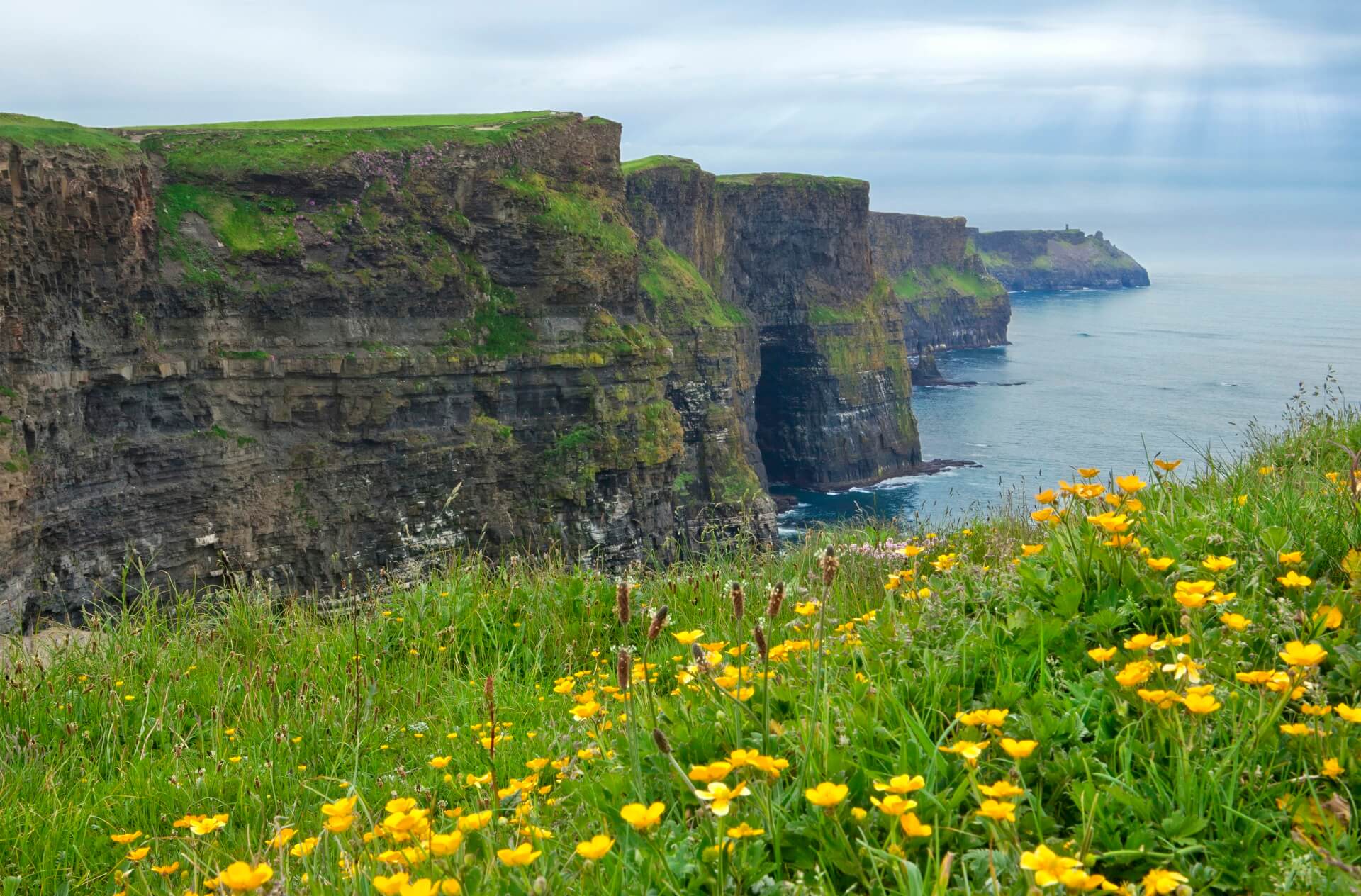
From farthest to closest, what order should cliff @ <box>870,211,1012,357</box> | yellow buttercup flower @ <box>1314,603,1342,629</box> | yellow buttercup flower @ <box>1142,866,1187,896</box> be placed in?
1. cliff @ <box>870,211,1012,357</box>
2. yellow buttercup flower @ <box>1314,603,1342,629</box>
3. yellow buttercup flower @ <box>1142,866,1187,896</box>

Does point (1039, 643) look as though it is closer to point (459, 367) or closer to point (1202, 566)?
point (1202, 566)

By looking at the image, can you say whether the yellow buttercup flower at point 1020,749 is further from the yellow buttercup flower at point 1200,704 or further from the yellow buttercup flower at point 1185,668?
the yellow buttercup flower at point 1185,668

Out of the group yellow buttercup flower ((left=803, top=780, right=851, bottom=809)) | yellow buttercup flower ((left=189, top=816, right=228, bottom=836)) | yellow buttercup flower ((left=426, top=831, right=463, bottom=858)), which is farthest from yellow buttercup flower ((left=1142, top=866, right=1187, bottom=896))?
yellow buttercup flower ((left=189, top=816, right=228, bottom=836))

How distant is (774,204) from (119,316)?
6808 cm

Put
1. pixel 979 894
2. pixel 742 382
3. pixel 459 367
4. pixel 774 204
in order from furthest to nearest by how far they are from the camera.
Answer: pixel 774 204
pixel 742 382
pixel 459 367
pixel 979 894

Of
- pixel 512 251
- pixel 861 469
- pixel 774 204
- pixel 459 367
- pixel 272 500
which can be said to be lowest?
pixel 861 469

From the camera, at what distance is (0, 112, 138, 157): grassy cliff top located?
1225 inches

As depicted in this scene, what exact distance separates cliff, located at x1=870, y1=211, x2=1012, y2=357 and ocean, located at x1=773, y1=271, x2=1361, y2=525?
14.6ft

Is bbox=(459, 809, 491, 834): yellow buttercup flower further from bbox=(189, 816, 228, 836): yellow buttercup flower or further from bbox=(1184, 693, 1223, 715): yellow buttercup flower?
bbox=(1184, 693, 1223, 715): yellow buttercup flower

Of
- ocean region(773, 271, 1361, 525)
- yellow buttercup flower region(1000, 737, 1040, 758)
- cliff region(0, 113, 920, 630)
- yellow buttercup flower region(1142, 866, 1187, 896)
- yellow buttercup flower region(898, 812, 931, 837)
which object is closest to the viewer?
yellow buttercup flower region(1142, 866, 1187, 896)

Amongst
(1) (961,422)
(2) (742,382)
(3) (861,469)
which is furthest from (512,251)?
(1) (961,422)

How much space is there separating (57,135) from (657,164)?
52784 mm

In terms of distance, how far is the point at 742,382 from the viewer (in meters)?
84.4

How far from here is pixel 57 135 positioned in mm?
32938
